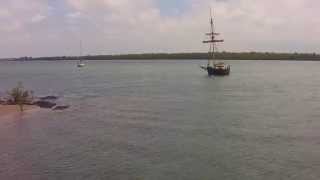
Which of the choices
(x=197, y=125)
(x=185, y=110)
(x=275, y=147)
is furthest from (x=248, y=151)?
(x=185, y=110)

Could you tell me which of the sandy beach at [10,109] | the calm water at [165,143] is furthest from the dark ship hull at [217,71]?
the sandy beach at [10,109]

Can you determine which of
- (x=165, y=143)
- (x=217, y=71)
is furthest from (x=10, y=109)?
(x=217, y=71)

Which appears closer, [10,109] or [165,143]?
[165,143]

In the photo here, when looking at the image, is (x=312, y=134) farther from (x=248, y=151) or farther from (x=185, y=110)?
(x=185, y=110)

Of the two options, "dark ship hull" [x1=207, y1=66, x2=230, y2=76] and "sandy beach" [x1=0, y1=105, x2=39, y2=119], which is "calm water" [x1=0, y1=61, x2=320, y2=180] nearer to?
"sandy beach" [x1=0, y1=105, x2=39, y2=119]

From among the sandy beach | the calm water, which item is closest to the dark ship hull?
the calm water

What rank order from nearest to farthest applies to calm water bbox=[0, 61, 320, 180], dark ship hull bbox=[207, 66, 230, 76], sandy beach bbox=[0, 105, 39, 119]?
calm water bbox=[0, 61, 320, 180]
sandy beach bbox=[0, 105, 39, 119]
dark ship hull bbox=[207, 66, 230, 76]

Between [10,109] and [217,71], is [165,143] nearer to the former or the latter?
[10,109]

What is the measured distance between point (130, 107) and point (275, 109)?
14165 millimetres

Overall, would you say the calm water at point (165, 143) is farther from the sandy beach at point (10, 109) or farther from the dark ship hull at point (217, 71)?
the dark ship hull at point (217, 71)

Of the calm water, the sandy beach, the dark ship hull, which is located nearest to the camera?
the calm water

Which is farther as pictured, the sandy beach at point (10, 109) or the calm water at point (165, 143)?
the sandy beach at point (10, 109)

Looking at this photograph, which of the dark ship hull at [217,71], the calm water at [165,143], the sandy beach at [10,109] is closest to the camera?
the calm water at [165,143]

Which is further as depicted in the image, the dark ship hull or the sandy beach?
the dark ship hull
